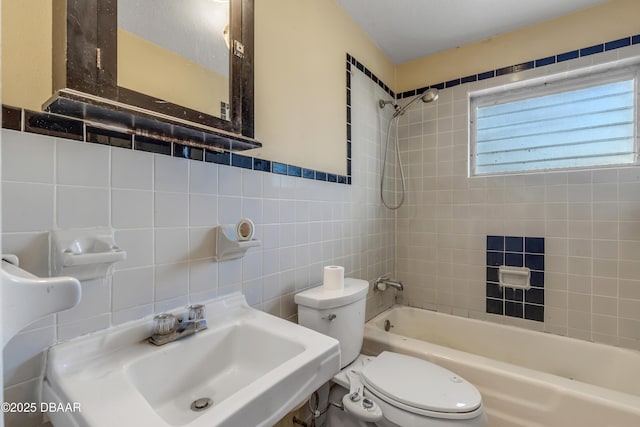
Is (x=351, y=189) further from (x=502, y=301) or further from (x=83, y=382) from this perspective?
(x=83, y=382)

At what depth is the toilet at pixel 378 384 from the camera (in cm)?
107

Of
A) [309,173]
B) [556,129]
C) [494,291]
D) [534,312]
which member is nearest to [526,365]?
[534,312]

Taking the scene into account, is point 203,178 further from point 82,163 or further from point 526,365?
point 526,365

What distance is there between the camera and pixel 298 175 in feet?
4.66

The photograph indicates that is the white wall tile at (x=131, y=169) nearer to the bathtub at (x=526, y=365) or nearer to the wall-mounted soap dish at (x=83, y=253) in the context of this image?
the wall-mounted soap dish at (x=83, y=253)

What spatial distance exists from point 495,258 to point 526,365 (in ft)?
2.14

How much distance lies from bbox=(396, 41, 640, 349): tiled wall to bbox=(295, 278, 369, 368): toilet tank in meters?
1.00

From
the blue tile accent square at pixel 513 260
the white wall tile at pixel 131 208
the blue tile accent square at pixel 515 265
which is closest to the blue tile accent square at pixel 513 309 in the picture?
the blue tile accent square at pixel 515 265

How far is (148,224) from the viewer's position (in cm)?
90

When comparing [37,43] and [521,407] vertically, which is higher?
[37,43]

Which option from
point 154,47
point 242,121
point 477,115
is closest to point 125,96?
point 154,47

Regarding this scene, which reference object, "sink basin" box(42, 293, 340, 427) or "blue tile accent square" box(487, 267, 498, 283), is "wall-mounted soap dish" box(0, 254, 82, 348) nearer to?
"sink basin" box(42, 293, 340, 427)

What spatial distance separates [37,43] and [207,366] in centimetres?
97

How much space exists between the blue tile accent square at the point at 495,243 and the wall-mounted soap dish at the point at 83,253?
2068mm
